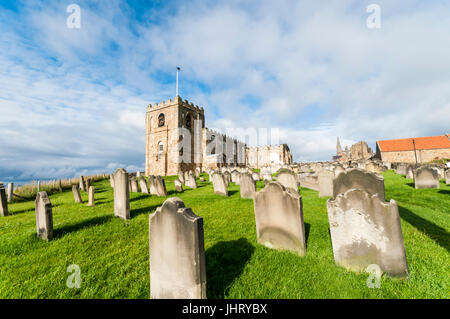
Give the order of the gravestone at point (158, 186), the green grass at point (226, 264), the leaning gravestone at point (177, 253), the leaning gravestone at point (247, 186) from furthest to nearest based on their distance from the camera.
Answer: the gravestone at point (158, 186) < the leaning gravestone at point (247, 186) < the green grass at point (226, 264) < the leaning gravestone at point (177, 253)

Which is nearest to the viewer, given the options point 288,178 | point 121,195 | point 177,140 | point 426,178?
point 121,195

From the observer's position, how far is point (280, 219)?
12.6 feet

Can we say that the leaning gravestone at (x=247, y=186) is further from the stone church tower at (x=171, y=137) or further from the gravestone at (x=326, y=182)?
the stone church tower at (x=171, y=137)

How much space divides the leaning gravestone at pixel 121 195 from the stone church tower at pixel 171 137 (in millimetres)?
24259

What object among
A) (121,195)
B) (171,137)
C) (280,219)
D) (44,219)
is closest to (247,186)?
(280,219)

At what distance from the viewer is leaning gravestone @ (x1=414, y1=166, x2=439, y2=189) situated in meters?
9.21

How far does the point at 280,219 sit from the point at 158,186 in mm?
7991

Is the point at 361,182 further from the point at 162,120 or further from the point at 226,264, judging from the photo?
the point at 162,120

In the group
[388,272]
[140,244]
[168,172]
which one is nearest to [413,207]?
[388,272]

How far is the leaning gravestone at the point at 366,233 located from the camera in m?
2.75

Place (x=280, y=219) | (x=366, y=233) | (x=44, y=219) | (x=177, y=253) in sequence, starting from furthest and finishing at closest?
(x=44, y=219), (x=280, y=219), (x=366, y=233), (x=177, y=253)

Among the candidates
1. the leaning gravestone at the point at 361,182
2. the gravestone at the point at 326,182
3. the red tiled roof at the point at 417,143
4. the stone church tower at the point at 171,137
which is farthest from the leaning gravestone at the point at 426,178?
the red tiled roof at the point at 417,143

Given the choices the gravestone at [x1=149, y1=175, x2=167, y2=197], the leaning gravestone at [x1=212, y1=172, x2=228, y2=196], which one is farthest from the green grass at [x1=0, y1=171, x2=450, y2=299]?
the gravestone at [x1=149, y1=175, x2=167, y2=197]

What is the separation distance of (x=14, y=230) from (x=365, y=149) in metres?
67.6
